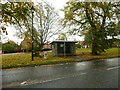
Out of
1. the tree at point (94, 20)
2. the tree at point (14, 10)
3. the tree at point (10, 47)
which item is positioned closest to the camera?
the tree at point (14, 10)

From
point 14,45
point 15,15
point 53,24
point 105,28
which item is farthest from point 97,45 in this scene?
point 14,45

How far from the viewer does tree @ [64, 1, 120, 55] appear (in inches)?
1142

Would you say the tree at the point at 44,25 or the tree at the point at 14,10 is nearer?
the tree at the point at 14,10

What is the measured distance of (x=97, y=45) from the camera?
98.5 ft

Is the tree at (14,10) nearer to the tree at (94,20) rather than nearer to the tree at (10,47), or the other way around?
the tree at (94,20)

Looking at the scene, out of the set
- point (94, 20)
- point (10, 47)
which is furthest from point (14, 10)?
point (10, 47)

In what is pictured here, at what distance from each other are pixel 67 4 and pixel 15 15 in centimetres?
1611

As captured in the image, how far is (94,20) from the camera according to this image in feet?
99.6

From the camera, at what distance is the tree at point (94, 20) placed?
2902 centimetres

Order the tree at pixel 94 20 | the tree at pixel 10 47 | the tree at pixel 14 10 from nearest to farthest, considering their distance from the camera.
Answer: the tree at pixel 14 10, the tree at pixel 94 20, the tree at pixel 10 47

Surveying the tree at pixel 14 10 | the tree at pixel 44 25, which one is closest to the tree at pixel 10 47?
the tree at pixel 44 25

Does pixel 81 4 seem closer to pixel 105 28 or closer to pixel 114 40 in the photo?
pixel 105 28

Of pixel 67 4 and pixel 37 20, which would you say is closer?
pixel 67 4

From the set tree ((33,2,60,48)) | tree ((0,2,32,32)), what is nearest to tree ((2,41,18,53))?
tree ((33,2,60,48))
